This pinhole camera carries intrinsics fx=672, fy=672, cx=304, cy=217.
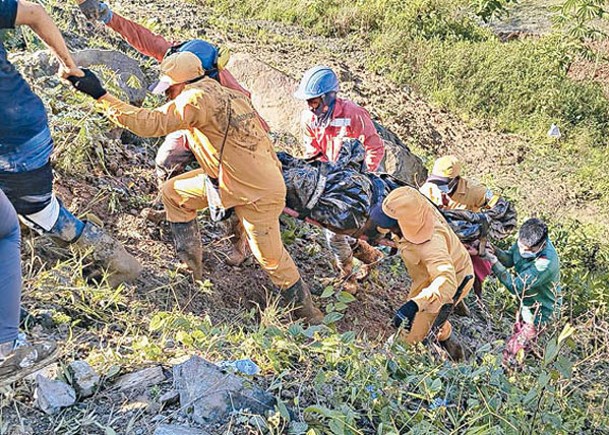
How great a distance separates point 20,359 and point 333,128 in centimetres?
269

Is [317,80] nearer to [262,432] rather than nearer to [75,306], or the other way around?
[75,306]

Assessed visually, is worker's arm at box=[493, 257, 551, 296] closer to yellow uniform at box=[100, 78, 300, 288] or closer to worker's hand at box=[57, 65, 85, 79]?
yellow uniform at box=[100, 78, 300, 288]

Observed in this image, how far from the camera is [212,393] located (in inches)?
93.3

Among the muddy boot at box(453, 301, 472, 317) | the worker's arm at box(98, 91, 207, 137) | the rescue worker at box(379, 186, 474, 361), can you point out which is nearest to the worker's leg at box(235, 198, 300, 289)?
the worker's arm at box(98, 91, 207, 137)

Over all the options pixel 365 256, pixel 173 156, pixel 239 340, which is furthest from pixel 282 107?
pixel 239 340

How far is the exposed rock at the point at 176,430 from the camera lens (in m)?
Result: 2.21

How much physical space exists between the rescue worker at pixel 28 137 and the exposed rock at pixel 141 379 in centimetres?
90

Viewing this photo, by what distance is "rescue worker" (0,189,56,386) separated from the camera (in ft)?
7.09

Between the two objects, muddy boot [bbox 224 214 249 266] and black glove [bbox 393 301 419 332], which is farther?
muddy boot [bbox 224 214 249 266]

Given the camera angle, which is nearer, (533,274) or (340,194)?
(340,194)

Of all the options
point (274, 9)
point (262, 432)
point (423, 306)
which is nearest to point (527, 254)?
point (423, 306)

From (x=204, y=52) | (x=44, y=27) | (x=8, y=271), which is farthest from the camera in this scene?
(x=204, y=52)

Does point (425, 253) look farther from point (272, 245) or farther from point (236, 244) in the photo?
point (236, 244)

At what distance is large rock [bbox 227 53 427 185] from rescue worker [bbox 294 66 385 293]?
1.79 meters
